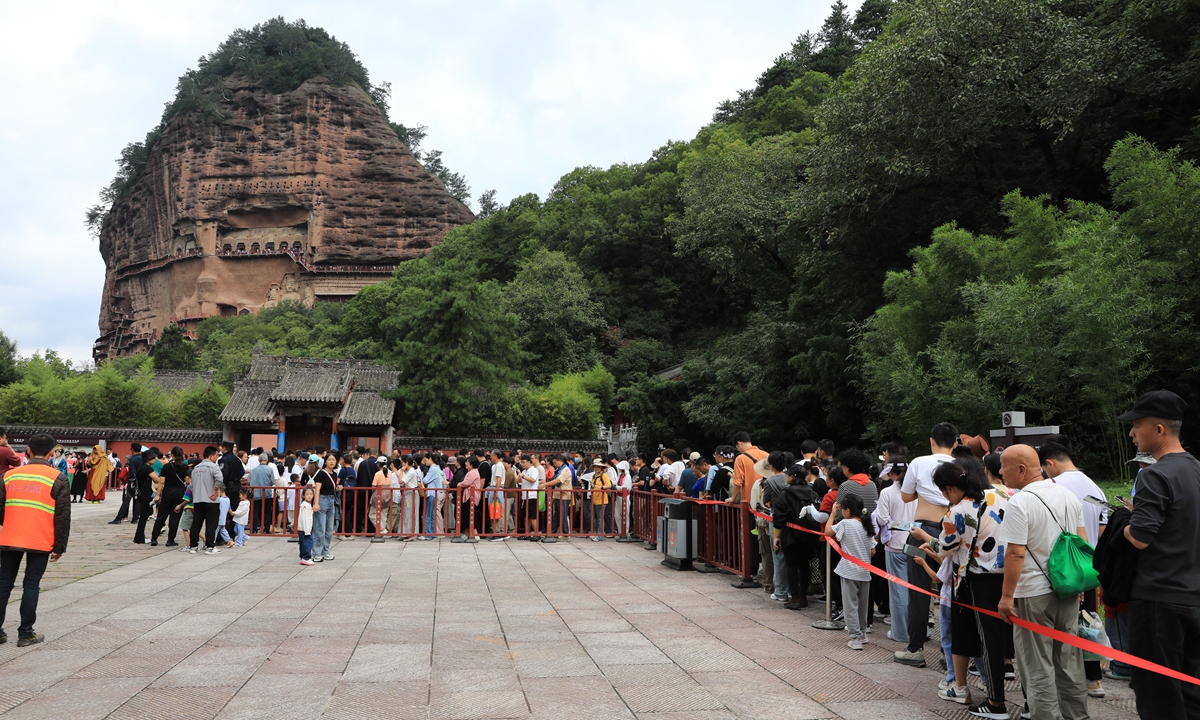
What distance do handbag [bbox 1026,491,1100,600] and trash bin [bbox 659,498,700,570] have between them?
6.16 m

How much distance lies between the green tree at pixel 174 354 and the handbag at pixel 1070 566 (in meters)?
50.5

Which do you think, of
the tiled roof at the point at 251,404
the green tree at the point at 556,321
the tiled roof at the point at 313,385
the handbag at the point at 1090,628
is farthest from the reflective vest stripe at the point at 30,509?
the green tree at the point at 556,321

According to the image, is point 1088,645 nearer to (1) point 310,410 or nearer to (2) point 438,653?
(2) point 438,653

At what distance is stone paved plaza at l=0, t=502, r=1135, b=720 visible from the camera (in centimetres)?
439

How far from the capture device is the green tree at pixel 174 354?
47.4m

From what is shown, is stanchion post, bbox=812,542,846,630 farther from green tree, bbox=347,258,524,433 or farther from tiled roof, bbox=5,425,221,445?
tiled roof, bbox=5,425,221,445

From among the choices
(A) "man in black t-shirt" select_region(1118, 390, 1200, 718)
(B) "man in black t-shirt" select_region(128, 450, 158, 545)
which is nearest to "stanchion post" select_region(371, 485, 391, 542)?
(B) "man in black t-shirt" select_region(128, 450, 158, 545)

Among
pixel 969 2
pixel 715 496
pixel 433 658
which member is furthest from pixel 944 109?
pixel 433 658

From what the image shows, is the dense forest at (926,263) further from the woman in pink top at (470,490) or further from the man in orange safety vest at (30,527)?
the man in orange safety vest at (30,527)

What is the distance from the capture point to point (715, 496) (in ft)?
32.6

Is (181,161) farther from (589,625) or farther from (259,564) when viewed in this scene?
(589,625)

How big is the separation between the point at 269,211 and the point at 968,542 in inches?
2786

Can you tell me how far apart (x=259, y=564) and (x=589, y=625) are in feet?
18.4

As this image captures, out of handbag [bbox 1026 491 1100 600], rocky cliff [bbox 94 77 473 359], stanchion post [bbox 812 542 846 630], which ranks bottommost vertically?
stanchion post [bbox 812 542 846 630]
